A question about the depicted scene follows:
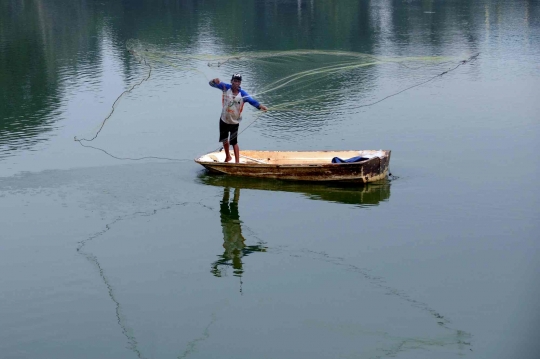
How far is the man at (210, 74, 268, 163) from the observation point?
14.6m

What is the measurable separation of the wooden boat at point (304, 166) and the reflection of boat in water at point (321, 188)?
115mm

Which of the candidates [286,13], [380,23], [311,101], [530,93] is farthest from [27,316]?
[286,13]

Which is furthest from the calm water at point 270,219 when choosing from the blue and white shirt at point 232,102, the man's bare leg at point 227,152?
the blue and white shirt at point 232,102

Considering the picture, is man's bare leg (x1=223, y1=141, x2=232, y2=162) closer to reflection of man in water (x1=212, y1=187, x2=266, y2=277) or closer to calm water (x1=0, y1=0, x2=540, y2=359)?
calm water (x1=0, y1=0, x2=540, y2=359)

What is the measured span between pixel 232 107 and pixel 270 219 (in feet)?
8.17

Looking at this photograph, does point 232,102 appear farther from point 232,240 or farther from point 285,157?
point 232,240

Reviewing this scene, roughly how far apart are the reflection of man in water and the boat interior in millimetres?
995

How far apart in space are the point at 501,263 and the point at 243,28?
78.7 feet

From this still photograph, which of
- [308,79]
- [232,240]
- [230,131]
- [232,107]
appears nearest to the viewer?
[232,240]

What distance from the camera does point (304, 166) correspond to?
14.7m

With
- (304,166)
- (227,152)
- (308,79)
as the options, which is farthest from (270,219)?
(308,79)

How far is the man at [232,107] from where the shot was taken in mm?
14609

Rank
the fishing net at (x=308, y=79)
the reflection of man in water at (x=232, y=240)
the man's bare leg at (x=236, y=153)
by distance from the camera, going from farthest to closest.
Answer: the fishing net at (x=308, y=79) → the man's bare leg at (x=236, y=153) → the reflection of man in water at (x=232, y=240)

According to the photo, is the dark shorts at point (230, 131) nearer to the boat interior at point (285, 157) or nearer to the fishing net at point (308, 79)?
the boat interior at point (285, 157)
